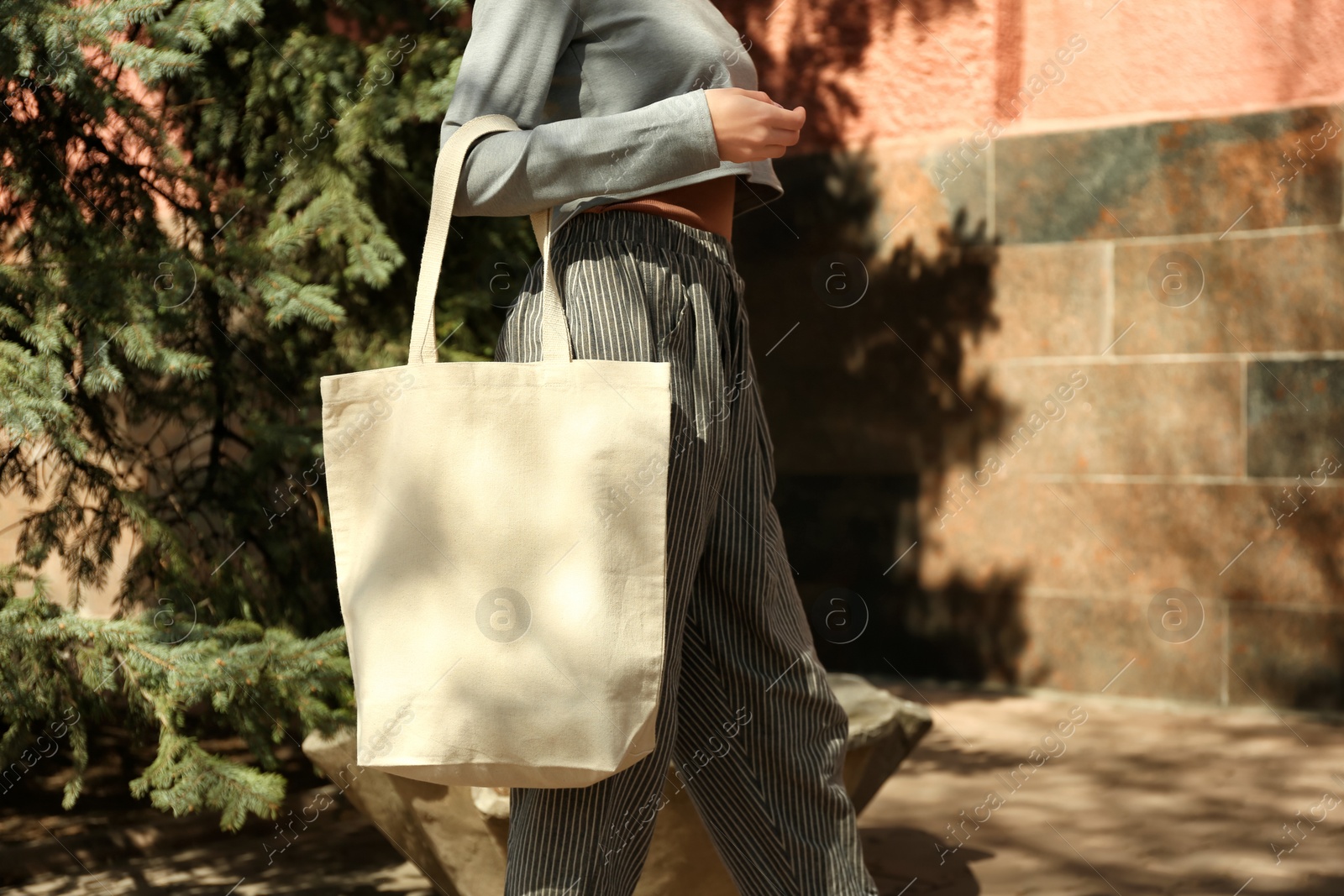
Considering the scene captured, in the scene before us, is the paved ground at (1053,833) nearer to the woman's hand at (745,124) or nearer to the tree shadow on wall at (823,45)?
the woman's hand at (745,124)

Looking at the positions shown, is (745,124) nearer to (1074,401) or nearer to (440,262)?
(440,262)

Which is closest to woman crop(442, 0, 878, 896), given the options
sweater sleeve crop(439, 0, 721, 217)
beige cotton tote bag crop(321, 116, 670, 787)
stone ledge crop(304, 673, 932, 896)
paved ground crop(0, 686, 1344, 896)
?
sweater sleeve crop(439, 0, 721, 217)

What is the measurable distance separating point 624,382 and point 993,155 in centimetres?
361

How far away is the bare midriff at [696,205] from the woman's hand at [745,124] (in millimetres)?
149

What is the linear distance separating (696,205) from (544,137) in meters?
0.29

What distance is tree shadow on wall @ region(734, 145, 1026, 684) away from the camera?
487 cm

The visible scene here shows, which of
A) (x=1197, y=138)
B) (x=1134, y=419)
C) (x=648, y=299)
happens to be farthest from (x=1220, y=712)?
(x=648, y=299)

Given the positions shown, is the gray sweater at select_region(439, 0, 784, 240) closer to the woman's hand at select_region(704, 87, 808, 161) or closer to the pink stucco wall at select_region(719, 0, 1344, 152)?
the woman's hand at select_region(704, 87, 808, 161)

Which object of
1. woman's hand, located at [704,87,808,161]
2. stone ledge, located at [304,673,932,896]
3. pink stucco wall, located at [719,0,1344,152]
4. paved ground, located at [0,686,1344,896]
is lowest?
paved ground, located at [0,686,1344,896]

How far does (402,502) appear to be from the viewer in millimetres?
1529

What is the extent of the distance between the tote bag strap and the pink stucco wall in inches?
137

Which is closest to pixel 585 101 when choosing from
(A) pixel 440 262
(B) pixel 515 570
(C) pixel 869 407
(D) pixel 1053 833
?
(A) pixel 440 262

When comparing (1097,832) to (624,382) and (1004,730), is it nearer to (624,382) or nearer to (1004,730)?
(1004,730)

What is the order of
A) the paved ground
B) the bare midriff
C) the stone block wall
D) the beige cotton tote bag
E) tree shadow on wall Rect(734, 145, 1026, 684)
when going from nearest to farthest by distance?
1. the beige cotton tote bag
2. the bare midriff
3. the paved ground
4. the stone block wall
5. tree shadow on wall Rect(734, 145, 1026, 684)
